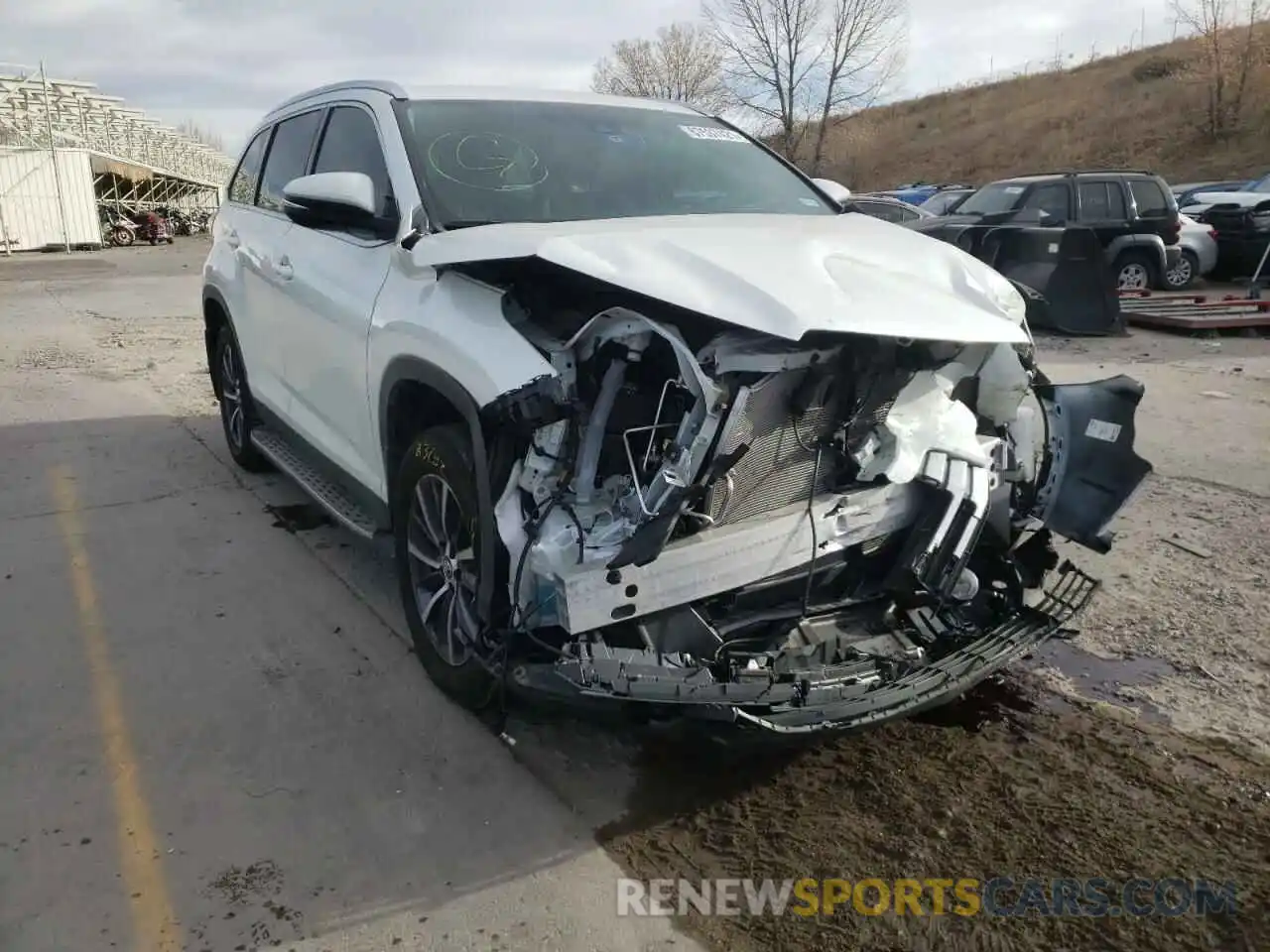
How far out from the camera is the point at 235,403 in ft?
19.9

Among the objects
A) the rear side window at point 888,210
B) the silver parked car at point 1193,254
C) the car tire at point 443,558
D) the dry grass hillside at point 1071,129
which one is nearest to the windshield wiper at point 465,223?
the car tire at point 443,558

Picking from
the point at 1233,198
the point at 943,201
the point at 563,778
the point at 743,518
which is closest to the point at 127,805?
the point at 563,778

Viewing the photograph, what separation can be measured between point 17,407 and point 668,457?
7.38 meters

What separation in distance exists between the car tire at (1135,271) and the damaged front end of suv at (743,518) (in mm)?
12289

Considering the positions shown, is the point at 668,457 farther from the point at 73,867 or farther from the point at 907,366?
the point at 73,867

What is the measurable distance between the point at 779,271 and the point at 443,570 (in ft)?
5.03

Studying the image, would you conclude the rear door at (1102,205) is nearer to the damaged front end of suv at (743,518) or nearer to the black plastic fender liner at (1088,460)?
the black plastic fender liner at (1088,460)

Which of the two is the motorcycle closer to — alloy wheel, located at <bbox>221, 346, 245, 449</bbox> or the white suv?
alloy wheel, located at <bbox>221, 346, 245, 449</bbox>

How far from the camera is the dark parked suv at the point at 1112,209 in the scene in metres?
13.5

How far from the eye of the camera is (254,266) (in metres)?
5.11

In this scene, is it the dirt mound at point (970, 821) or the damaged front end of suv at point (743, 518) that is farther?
the damaged front end of suv at point (743, 518)

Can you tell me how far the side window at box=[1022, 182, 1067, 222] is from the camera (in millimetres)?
Result: 13445

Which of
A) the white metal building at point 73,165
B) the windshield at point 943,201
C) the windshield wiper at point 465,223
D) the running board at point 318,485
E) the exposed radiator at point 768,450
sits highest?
the white metal building at point 73,165

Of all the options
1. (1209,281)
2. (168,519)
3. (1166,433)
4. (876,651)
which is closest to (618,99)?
(876,651)
